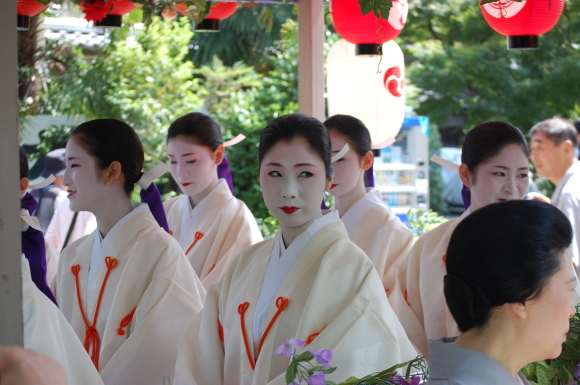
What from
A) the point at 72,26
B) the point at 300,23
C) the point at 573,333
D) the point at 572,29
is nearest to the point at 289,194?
the point at 573,333

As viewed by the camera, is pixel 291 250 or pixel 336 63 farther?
pixel 336 63

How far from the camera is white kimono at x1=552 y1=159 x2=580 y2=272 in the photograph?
18.4 feet

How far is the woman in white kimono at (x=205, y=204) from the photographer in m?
4.50

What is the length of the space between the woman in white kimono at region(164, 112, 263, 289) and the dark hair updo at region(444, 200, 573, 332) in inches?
117

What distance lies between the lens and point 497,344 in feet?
5.34

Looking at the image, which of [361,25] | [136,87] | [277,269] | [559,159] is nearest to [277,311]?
[277,269]

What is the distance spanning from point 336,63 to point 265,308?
9.81 feet

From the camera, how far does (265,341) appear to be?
258 centimetres

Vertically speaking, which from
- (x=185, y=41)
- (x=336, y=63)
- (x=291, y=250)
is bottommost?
(x=291, y=250)

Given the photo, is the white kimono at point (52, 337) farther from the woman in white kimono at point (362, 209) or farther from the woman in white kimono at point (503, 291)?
the woman in white kimono at point (362, 209)

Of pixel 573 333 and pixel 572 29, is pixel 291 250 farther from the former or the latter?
pixel 572 29

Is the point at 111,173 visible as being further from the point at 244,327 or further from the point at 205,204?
the point at 205,204

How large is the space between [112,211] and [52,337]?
1261 millimetres

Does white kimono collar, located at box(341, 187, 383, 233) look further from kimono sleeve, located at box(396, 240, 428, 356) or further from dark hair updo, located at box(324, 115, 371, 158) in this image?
kimono sleeve, located at box(396, 240, 428, 356)
